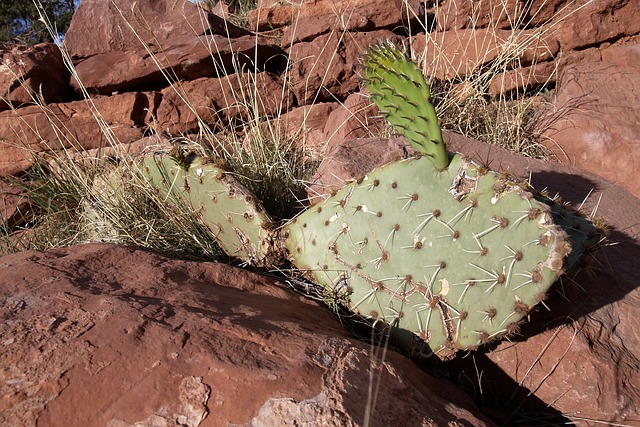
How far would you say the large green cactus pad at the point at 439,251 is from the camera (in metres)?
1.84

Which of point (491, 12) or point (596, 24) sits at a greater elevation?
point (491, 12)

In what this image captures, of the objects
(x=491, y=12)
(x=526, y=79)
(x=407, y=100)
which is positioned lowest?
(x=526, y=79)

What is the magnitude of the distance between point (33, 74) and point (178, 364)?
445 centimetres

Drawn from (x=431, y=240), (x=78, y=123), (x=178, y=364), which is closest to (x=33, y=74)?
(x=78, y=123)

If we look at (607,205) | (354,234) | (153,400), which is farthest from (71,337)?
(607,205)

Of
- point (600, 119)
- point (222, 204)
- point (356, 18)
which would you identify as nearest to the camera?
point (222, 204)

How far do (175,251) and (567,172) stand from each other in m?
2.29

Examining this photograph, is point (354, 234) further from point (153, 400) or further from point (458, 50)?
point (458, 50)

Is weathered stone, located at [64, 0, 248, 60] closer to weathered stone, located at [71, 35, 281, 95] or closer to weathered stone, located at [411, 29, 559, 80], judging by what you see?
weathered stone, located at [71, 35, 281, 95]

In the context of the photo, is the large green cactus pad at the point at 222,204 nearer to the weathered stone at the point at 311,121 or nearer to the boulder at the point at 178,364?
the boulder at the point at 178,364

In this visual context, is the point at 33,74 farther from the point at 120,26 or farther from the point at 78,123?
the point at 120,26

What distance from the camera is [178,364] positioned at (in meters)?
1.42

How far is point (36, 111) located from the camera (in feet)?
16.8

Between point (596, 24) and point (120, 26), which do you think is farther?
point (120, 26)
